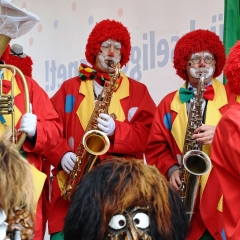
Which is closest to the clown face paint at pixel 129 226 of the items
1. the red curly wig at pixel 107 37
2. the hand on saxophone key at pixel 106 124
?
the hand on saxophone key at pixel 106 124

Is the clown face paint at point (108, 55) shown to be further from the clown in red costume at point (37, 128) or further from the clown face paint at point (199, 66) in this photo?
the clown in red costume at point (37, 128)

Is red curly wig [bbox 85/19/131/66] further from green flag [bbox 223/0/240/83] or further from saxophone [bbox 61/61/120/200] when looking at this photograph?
green flag [bbox 223/0/240/83]

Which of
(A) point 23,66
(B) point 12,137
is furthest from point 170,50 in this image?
(B) point 12,137

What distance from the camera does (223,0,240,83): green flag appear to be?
4.77 m

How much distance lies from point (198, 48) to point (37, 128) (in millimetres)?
1287

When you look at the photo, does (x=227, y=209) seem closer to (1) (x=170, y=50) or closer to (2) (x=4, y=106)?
(2) (x=4, y=106)

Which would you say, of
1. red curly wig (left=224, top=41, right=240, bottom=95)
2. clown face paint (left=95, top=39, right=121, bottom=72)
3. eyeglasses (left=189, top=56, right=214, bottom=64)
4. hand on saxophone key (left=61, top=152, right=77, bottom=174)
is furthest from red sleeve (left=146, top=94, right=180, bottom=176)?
red curly wig (left=224, top=41, right=240, bottom=95)

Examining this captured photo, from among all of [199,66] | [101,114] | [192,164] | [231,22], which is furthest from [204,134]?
[231,22]

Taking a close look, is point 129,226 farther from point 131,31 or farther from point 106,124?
point 131,31

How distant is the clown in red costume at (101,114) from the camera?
4.38 metres

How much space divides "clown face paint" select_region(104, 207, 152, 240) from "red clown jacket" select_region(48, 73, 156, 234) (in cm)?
162

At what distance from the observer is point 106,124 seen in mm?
4324

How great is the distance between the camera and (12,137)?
378 cm

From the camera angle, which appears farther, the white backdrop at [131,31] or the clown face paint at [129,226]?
the white backdrop at [131,31]
